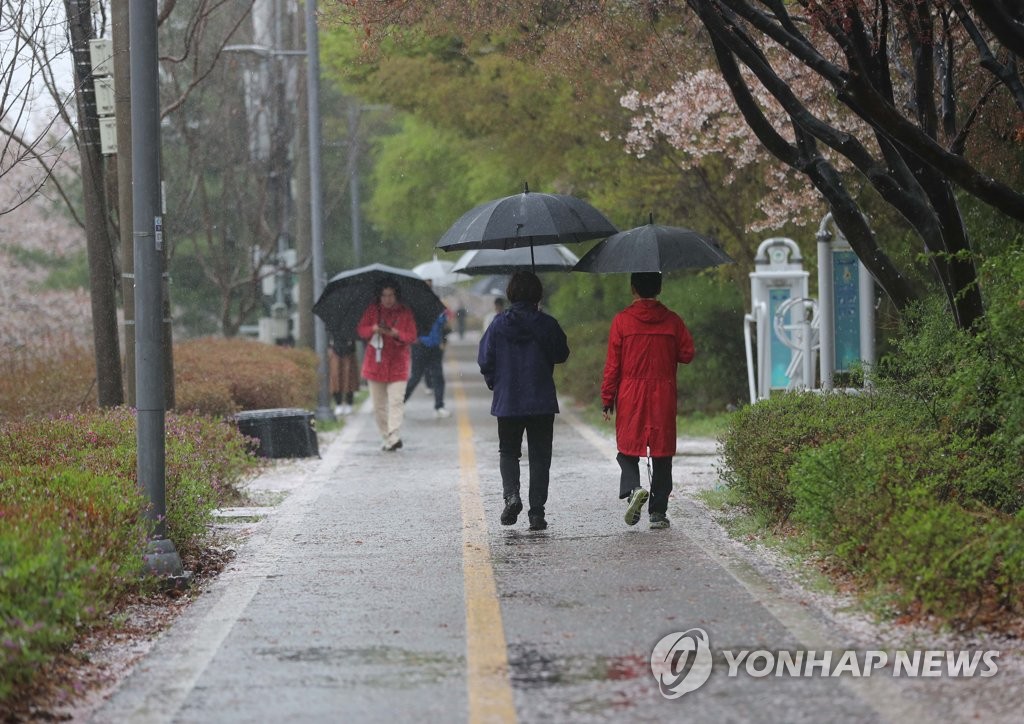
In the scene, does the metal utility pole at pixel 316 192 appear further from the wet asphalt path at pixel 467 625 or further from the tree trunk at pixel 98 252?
the wet asphalt path at pixel 467 625

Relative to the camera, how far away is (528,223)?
10164mm

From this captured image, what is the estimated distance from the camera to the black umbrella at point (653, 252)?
9773mm

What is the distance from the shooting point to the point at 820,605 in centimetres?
710

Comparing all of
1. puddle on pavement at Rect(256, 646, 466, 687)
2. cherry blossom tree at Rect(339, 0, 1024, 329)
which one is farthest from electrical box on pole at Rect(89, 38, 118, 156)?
puddle on pavement at Rect(256, 646, 466, 687)

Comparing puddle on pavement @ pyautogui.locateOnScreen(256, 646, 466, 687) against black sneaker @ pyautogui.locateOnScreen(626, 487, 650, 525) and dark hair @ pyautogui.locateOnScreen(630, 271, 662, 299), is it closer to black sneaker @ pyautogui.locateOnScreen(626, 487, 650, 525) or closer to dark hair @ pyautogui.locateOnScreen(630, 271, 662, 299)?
black sneaker @ pyautogui.locateOnScreen(626, 487, 650, 525)

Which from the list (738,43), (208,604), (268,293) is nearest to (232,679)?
(208,604)

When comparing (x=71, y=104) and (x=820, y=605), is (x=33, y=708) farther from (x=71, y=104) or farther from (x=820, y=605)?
(x=71, y=104)

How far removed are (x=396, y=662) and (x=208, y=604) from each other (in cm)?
181

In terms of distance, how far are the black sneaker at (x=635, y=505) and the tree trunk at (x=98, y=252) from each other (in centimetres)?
567

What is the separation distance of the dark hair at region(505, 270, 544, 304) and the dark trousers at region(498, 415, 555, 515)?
799mm

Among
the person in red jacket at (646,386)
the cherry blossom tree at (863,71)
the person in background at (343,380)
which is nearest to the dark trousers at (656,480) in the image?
the person in red jacket at (646,386)

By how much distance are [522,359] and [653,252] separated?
3.75 ft

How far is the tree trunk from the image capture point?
42.4 ft

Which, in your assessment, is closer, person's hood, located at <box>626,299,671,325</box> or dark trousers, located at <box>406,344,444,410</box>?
person's hood, located at <box>626,299,671,325</box>
